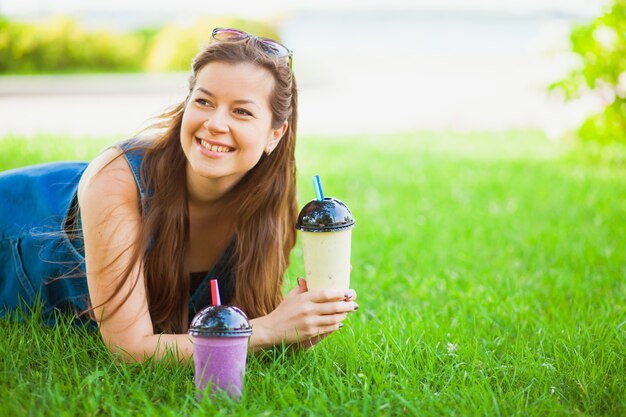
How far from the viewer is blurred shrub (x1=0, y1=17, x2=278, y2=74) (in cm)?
1562

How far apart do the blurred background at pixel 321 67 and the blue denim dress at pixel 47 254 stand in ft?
2.40

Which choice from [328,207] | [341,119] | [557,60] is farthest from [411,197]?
[341,119]

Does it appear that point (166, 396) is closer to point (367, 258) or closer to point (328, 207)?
point (328, 207)

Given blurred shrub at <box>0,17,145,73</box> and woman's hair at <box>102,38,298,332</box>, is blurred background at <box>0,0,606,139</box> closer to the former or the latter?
blurred shrub at <box>0,17,145,73</box>

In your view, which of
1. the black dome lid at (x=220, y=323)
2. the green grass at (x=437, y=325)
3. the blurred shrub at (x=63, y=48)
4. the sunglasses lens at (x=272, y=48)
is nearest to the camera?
the black dome lid at (x=220, y=323)


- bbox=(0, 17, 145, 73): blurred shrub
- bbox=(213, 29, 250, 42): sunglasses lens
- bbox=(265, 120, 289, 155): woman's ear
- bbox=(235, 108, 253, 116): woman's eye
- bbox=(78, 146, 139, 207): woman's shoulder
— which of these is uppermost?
bbox=(0, 17, 145, 73): blurred shrub

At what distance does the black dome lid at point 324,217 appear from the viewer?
8.54 feet

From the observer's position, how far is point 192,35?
53.8ft

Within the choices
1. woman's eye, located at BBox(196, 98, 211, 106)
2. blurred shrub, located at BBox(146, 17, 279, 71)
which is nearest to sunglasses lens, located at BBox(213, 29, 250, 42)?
woman's eye, located at BBox(196, 98, 211, 106)

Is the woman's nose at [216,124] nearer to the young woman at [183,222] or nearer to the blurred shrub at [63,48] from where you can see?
the young woman at [183,222]

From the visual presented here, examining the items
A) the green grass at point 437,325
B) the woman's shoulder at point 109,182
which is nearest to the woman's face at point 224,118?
the woman's shoulder at point 109,182

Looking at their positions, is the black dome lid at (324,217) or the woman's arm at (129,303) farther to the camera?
the woman's arm at (129,303)

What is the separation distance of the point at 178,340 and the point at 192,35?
565 inches

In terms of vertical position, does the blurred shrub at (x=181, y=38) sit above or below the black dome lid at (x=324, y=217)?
above
